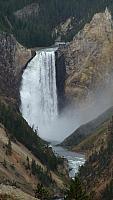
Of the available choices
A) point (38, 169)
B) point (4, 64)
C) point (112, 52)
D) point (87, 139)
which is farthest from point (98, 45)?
point (38, 169)

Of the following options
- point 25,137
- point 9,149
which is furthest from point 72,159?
point 9,149

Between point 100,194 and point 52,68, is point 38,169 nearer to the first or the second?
point 100,194

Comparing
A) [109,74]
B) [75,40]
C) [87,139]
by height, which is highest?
[75,40]

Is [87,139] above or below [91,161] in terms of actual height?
above

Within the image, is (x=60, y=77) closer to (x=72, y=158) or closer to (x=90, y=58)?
(x=90, y=58)

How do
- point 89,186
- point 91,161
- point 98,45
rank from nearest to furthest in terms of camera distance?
1. point 89,186
2. point 91,161
3. point 98,45

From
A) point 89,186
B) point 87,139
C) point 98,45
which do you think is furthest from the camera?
point 98,45

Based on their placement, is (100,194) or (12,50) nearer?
(100,194)

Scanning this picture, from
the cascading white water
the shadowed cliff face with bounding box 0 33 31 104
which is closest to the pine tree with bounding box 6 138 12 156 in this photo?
the shadowed cliff face with bounding box 0 33 31 104
